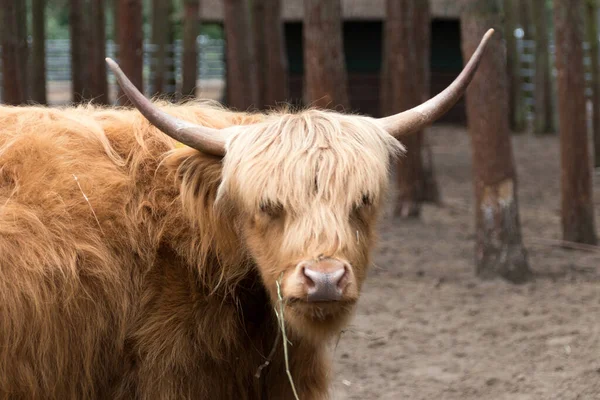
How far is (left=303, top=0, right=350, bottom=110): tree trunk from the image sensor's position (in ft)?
28.8

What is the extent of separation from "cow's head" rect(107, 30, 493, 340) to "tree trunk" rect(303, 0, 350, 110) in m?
4.75

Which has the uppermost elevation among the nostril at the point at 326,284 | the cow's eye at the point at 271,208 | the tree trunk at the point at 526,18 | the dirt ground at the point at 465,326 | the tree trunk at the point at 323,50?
the tree trunk at the point at 526,18

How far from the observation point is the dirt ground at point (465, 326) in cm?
596

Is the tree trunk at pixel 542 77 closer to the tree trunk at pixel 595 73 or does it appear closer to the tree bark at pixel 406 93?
the tree trunk at pixel 595 73

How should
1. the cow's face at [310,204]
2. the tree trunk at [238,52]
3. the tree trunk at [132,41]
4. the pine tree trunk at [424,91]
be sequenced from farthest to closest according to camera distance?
the tree trunk at [238,52] → the pine tree trunk at [424,91] → the tree trunk at [132,41] → the cow's face at [310,204]

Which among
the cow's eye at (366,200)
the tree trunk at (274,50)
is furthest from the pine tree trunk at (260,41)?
the cow's eye at (366,200)

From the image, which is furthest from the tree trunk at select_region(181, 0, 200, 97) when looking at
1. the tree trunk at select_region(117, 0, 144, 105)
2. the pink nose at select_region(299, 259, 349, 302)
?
the pink nose at select_region(299, 259, 349, 302)

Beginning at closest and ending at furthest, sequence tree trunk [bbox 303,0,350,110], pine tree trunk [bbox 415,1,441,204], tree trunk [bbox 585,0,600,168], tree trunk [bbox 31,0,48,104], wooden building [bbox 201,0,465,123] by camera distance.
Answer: tree trunk [bbox 303,0,350,110] → pine tree trunk [bbox 415,1,441,204] → tree trunk [bbox 31,0,48,104] → tree trunk [bbox 585,0,600,168] → wooden building [bbox 201,0,465,123]

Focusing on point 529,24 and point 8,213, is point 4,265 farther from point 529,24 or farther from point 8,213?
point 529,24

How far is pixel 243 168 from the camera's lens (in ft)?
12.6

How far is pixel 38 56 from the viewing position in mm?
15172

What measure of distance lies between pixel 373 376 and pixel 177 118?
271 centimetres

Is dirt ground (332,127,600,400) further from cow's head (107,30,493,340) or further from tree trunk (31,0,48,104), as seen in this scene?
tree trunk (31,0,48,104)

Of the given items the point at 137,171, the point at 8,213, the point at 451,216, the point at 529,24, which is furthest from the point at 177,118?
the point at 529,24
